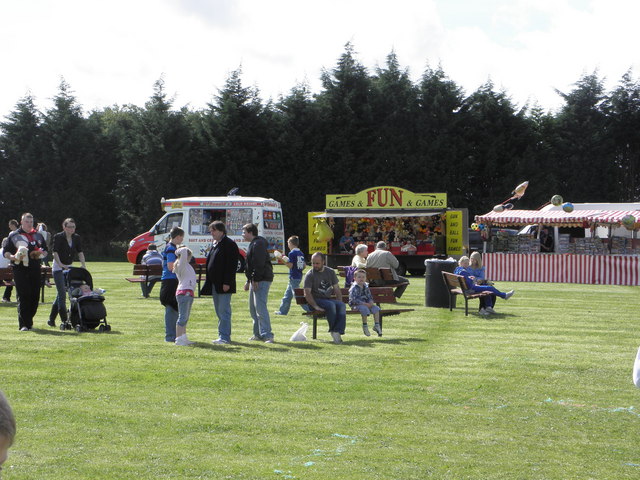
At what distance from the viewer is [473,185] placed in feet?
148

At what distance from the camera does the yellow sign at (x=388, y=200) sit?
104ft

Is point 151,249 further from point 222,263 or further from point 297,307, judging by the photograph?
point 222,263

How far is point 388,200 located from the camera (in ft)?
106

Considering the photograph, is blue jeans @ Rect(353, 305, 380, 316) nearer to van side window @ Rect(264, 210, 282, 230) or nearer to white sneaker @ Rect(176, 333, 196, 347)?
white sneaker @ Rect(176, 333, 196, 347)

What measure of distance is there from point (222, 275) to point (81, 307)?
282 centimetres

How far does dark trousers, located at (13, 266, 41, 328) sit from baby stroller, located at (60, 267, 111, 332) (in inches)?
18.9

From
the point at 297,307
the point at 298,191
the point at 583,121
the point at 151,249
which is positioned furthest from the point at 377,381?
the point at 583,121

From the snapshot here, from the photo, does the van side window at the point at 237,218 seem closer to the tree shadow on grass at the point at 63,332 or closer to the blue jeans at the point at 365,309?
the tree shadow on grass at the point at 63,332

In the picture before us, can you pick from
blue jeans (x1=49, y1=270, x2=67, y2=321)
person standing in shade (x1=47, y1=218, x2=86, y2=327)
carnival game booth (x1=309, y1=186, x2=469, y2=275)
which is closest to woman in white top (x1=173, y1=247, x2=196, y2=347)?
person standing in shade (x1=47, y1=218, x2=86, y2=327)

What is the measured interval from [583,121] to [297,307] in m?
33.2

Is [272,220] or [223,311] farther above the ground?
[272,220]

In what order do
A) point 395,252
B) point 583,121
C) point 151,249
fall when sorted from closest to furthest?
point 151,249 → point 395,252 → point 583,121

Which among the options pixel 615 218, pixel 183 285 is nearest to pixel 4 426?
pixel 183 285

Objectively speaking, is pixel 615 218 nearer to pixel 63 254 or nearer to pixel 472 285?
pixel 472 285
